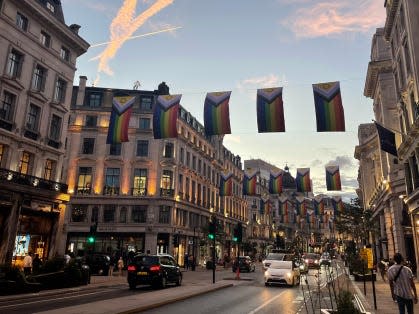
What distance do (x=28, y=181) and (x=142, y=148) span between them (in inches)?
938

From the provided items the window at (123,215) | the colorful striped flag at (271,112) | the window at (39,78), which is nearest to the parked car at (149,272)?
the colorful striped flag at (271,112)

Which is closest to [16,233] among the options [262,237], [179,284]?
[179,284]

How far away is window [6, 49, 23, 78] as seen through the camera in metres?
27.9

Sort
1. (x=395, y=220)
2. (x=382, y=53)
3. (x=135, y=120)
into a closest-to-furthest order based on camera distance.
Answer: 1. (x=395, y=220)
2. (x=382, y=53)
3. (x=135, y=120)

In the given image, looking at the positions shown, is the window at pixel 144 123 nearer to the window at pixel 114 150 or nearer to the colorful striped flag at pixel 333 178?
the window at pixel 114 150

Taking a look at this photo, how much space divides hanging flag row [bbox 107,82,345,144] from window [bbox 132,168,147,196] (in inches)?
1063

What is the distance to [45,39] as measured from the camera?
32.0 meters

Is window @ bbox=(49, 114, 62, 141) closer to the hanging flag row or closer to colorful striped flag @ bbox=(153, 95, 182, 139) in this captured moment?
the hanging flag row

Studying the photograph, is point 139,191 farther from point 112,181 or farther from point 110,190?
point 112,181

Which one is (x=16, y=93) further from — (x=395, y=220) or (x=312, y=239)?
(x=312, y=239)

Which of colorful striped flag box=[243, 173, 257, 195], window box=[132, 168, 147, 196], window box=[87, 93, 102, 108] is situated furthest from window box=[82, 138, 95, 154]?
colorful striped flag box=[243, 173, 257, 195]

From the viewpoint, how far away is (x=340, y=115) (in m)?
19.2

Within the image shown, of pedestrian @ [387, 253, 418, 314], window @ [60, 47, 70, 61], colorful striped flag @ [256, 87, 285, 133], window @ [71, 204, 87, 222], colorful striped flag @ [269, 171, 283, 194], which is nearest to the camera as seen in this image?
pedestrian @ [387, 253, 418, 314]

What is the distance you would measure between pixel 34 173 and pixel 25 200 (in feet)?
7.67
